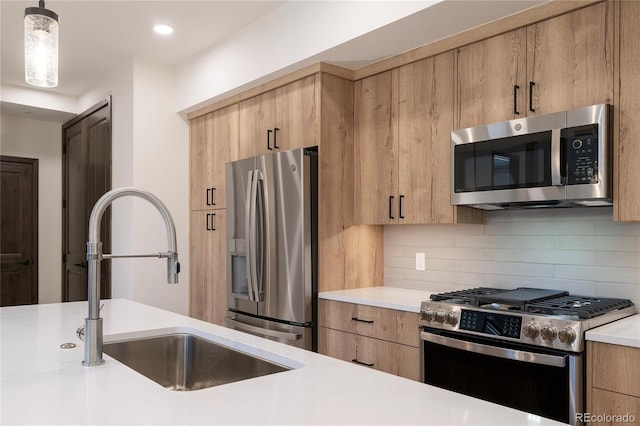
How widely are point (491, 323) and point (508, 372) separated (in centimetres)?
21

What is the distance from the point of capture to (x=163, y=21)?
3.51m

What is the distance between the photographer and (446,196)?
2768mm

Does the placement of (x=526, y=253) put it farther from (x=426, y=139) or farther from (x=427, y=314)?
(x=426, y=139)

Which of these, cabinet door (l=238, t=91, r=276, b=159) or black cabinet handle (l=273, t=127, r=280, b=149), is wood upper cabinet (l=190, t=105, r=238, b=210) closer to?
cabinet door (l=238, t=91, r=276, b=159)

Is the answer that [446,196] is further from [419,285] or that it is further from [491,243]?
[419,285]

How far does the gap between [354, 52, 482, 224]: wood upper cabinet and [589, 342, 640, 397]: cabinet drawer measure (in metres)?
1.05

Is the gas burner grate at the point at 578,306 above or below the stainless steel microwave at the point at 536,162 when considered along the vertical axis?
below

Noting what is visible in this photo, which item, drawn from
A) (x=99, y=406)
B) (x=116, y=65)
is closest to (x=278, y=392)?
(x=99, y=406)

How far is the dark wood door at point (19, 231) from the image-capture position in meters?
5.71

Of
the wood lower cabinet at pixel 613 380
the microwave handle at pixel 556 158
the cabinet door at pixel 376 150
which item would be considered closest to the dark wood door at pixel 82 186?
the cabinet door at pixel 376 150

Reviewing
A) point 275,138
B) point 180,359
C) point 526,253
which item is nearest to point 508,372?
point 526,253

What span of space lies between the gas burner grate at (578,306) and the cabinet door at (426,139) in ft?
2.37

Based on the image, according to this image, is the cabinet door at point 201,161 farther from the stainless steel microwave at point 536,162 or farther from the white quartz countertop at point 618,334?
the white quartz countertop at point 618,334

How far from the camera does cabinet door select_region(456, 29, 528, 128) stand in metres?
2.45
